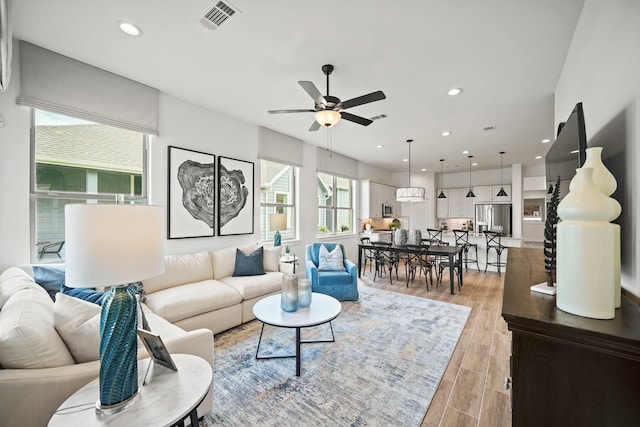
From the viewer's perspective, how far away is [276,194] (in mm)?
5113

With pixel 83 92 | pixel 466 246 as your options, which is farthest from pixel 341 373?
pixel 466 246

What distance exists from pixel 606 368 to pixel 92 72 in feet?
13.9

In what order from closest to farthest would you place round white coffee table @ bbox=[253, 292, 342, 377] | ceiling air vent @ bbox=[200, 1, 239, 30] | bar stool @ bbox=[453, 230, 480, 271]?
ceiling air vent @ bbox=[200, 1, 239, 30], round white coffee table @ bbox=[253, 292, 342, 377], bar stool @ bbox=[453, 230, 480, 271]

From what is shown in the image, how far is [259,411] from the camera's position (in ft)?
6.08

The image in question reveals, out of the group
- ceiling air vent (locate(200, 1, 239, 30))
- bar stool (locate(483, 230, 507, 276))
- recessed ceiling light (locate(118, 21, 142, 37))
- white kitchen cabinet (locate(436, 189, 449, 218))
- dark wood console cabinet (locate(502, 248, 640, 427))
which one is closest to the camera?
dark wood console cabinet (locate(502, 248, 640, 427))

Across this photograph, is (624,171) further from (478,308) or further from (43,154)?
(43,154)

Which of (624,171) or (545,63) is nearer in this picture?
(624,171)

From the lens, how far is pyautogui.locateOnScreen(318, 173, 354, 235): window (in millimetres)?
6469

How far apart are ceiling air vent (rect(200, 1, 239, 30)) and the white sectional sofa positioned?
2198mm

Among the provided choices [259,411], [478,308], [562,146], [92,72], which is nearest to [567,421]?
[562,146]

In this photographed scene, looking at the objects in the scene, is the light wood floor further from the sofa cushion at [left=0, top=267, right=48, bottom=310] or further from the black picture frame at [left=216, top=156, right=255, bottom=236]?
the black picture frame at [left=216, top=156, right=255, bottom=236]

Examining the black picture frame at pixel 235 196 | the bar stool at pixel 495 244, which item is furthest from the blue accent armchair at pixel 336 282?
the bar stool at pixel 495 244

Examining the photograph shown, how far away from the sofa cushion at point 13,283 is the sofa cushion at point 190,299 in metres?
0.89

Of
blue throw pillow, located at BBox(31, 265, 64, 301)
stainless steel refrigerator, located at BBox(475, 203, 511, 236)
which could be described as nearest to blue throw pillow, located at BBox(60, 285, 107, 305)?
blue throw pillow, located at BBox(31, 265, 64, 301)
